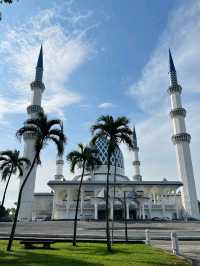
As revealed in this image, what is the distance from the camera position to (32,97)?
74.0 m

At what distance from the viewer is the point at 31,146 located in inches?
2749

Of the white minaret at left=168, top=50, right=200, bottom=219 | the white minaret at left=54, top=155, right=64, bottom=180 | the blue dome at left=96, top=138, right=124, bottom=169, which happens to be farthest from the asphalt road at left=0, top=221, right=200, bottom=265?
the white minaret at left=54, top=155, right=64, bottom=180

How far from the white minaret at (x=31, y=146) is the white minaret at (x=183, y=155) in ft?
119

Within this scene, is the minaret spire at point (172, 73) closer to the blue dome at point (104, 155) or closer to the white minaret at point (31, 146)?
the blue dome at point (104, 155)

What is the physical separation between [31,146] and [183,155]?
3972cm

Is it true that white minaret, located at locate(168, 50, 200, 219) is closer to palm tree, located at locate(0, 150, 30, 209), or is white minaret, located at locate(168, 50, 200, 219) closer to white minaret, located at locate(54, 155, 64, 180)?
white minaret, located at locate(54, 155, 64, 180)

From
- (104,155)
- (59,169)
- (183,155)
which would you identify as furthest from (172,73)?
(59,169)

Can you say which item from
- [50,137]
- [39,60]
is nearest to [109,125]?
[50,137]

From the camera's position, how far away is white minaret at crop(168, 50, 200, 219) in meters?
72.3

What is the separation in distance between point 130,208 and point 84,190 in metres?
13.8

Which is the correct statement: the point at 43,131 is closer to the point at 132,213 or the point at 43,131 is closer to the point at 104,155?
the point at 132,213

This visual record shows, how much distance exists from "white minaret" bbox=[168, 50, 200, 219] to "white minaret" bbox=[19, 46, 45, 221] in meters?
36.2

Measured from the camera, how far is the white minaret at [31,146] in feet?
217

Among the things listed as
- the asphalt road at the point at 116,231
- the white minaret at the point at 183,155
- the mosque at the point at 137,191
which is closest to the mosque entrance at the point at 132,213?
the mosque at the point at 137,191
